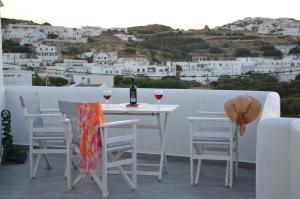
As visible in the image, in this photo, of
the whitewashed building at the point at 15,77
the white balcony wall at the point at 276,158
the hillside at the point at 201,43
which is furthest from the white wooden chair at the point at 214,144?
the hillside at the point at 201,43

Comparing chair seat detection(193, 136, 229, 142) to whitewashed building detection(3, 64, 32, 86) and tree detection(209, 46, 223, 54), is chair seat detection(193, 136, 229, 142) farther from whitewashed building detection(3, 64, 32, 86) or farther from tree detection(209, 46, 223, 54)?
tree detection(209, 46, 223, 54)

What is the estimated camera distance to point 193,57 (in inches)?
369

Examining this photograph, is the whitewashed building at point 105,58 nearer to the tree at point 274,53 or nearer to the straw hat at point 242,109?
the tree at point 274,53

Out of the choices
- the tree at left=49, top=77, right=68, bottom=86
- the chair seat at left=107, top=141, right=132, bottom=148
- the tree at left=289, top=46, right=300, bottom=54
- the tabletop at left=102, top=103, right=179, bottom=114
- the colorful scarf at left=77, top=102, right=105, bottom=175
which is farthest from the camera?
the tree at left=289, top=46, right=300, bottom=54

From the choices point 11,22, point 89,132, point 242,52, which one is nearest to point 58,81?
point 11,22

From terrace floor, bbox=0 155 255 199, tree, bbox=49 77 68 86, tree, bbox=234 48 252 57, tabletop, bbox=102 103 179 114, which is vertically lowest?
terrace floor, bbox=0 155 255 199

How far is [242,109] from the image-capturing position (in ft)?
17.3

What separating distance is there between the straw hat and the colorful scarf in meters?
1.24

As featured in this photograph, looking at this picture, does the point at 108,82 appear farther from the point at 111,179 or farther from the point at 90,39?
the point at 111,179

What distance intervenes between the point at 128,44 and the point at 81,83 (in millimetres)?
1892

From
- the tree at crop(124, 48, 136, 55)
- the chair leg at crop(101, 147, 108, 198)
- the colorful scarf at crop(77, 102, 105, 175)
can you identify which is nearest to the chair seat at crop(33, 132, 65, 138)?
the colorful scarf at crop(77, 102, 105, 175)

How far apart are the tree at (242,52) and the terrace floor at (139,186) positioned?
331cm

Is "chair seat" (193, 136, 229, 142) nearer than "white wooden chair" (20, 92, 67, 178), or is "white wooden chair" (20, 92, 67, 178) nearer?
"chair seat" (193, 136, 229, 142)

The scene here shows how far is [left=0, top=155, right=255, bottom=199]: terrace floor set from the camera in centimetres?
509
